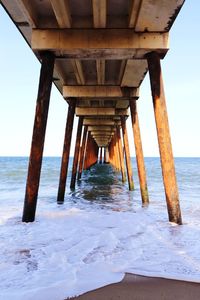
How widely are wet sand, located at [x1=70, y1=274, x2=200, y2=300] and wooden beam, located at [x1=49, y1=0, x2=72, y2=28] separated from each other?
168 inches

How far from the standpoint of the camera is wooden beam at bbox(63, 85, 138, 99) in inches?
357

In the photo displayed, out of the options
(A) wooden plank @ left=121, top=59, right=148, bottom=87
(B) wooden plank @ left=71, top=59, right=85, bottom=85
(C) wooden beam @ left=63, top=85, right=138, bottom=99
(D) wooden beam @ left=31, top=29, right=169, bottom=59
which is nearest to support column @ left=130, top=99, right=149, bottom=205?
(C) wooden beam @ left=63, top=85, right=138, bottom=99

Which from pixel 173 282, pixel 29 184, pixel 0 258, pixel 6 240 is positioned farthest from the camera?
pixel 29 184

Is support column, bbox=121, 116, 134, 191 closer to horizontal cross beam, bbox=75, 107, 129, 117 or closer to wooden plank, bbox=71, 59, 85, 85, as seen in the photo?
horizontal cross beam, bbox=75, 107, 129, 117

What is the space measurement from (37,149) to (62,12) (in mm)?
2487

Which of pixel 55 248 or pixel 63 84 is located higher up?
pixel 63 84

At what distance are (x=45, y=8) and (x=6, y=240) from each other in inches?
163

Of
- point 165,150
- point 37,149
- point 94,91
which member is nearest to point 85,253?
point 37,149

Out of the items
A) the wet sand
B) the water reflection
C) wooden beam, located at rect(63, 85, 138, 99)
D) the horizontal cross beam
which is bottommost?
the wet sand

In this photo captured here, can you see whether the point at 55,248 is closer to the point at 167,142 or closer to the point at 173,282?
the point at 173,282

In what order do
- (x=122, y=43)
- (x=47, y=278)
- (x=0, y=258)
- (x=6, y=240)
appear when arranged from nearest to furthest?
1. (x=47, y=278)
2. (x=0, y=258)
3. (x=6, y=240)
4. (x=122, y=43)

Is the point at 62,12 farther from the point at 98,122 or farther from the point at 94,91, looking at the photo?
the point at 98,122

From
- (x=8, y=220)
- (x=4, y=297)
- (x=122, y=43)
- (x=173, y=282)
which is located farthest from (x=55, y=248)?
(x=122, y=43)

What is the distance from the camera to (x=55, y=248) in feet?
11.5
